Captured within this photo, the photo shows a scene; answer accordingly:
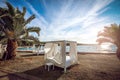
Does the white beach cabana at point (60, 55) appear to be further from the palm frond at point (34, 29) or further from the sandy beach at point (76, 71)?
the palm frond at point (34, 29)

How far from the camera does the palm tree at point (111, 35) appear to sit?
12140mm

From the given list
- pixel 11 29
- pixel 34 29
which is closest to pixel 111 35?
pixel 34 29

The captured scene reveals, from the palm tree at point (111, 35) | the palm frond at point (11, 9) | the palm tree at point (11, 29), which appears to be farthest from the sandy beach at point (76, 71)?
the palm frond at point (11, 9)

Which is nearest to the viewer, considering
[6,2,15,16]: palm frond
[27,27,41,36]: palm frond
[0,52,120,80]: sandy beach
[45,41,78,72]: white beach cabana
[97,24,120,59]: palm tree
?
[0,52,120,80]: sandy beach

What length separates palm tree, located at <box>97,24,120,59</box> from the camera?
39.8ft

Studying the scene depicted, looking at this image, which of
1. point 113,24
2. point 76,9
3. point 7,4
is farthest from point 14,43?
point 113,24

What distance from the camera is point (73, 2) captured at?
28.1ft

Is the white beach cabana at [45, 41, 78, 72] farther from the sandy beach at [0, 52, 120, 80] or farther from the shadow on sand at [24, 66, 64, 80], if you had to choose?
the shadow on sand at [24, 66, 64, 80]

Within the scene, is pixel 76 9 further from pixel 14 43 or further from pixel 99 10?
pixel 14 43

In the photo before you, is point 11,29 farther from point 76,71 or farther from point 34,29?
point 76,71

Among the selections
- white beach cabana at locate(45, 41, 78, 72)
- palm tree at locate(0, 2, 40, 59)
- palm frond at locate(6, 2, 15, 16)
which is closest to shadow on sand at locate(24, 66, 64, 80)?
white beach cabana at locate(45, 41, 78, 72)

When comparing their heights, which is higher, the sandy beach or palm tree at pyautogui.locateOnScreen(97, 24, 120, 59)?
palm tree at pyautogui.locateOnScreen(97, 24, 120, 59)

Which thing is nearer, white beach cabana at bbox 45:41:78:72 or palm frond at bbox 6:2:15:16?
white beach cabana at bbox 45:41:78:72

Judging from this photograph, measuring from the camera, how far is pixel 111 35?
12656 mm
